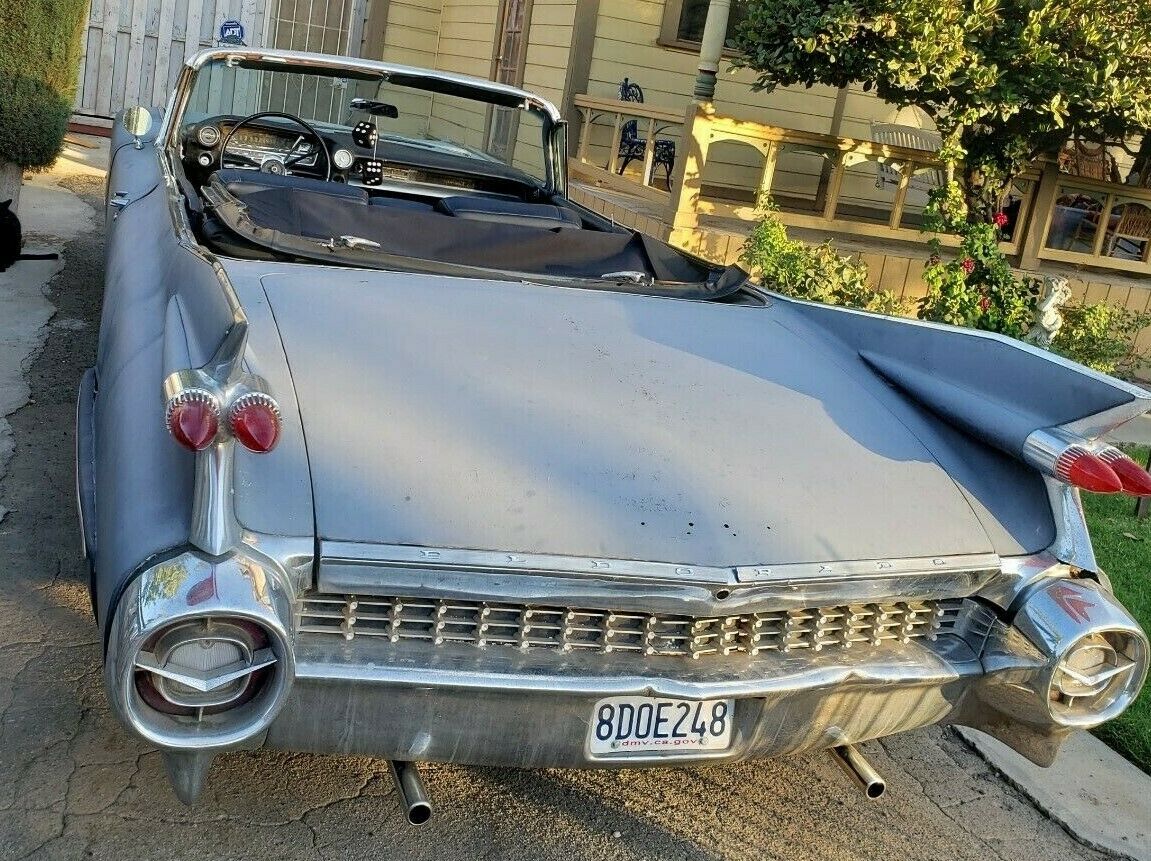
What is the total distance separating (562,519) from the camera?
2428 millimetres

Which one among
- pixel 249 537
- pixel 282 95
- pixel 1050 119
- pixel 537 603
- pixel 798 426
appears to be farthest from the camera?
pixel 1050 119

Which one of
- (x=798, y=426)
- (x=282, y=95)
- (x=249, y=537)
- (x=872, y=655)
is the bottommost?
(x=872, y=655)

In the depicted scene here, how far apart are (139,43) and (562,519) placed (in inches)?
501

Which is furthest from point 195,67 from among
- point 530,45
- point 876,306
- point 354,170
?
point 530,45

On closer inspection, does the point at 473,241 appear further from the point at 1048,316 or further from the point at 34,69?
the point at 34,69

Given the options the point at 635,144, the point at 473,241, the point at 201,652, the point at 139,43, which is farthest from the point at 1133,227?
the point at 139,43

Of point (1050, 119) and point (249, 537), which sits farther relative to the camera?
point (1050, 119)

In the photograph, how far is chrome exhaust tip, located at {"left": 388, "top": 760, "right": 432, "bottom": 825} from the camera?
2.32m

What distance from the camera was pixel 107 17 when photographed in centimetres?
1313

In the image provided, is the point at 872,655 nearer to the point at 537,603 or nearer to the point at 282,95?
the point at 537,603

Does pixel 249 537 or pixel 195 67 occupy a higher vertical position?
pixel 195 67

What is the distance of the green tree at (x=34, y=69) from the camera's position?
7.46 metres

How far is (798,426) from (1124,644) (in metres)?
0.88

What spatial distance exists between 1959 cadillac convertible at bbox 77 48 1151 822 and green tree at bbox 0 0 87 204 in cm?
497
